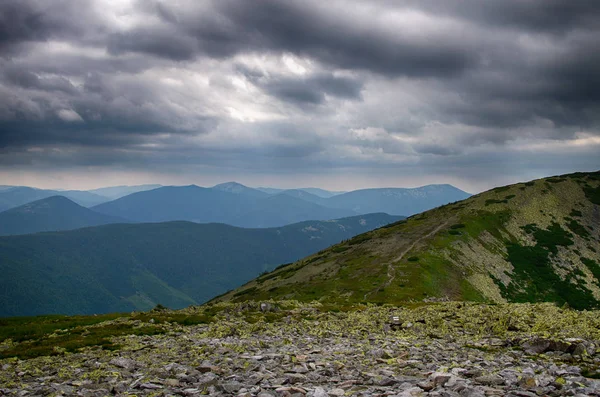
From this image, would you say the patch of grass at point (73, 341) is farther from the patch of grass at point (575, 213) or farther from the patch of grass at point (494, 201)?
the patch of grass at point (575, 213)

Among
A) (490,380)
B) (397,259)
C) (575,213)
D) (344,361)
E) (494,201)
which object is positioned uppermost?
(494,201)

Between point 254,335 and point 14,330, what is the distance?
2413 cm

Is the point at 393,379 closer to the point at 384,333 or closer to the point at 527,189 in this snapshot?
the point at 384,333

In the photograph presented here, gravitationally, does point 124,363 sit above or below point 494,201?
below

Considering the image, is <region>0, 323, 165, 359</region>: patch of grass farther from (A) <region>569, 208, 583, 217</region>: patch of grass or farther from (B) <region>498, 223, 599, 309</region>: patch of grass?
(A) <region>569, 208, 583, 217</region>: patch of grass

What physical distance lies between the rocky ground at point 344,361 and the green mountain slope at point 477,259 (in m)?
39.4

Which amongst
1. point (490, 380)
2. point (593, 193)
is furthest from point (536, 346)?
point (593, 193)

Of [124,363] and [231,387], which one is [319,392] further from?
[124,363]

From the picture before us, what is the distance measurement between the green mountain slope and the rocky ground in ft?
129

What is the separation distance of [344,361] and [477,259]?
9557 centimetres

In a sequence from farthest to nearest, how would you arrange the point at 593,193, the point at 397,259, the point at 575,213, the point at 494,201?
the point at 593,193 → the point at 494,201 → the point at 575,213 → the point at 397,259

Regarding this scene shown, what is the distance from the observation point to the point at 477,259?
104125mm

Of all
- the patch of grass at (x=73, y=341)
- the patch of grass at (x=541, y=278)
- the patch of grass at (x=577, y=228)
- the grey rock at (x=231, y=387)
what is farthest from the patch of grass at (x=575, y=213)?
the grey rock at (x=231, y=387)

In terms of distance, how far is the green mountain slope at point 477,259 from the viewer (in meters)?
85.1
